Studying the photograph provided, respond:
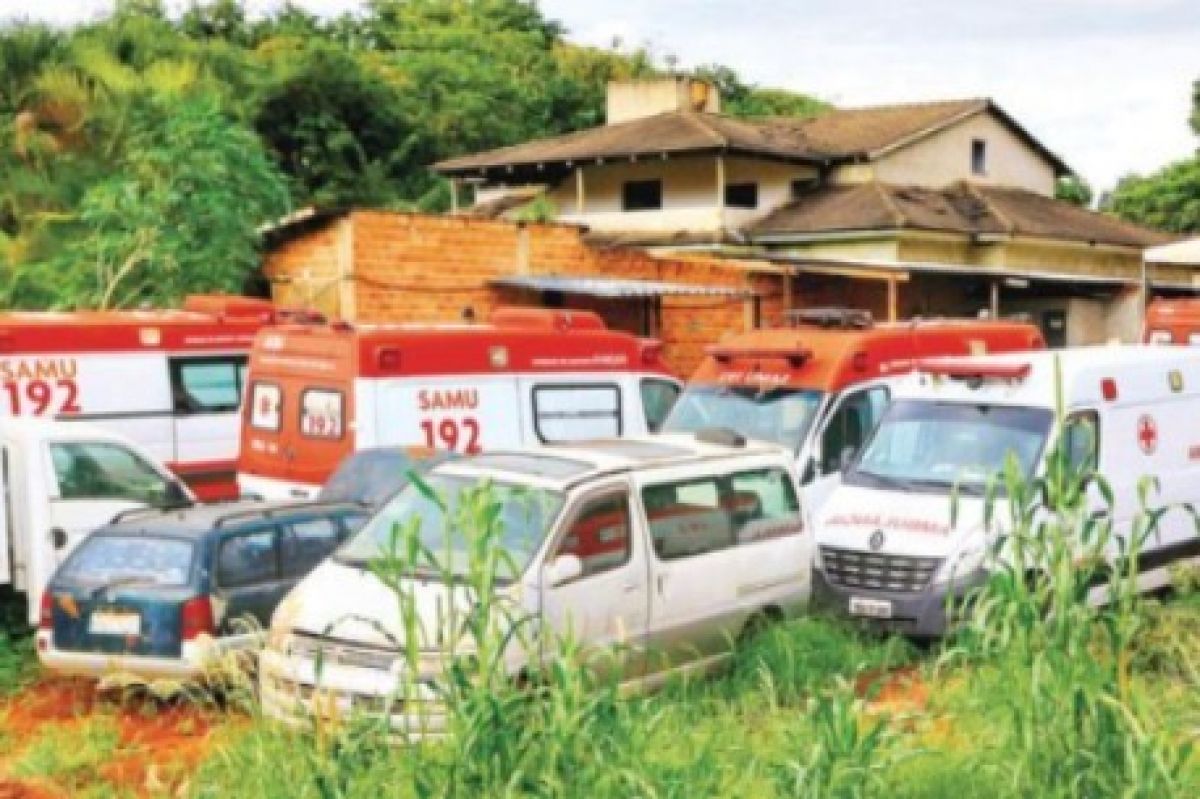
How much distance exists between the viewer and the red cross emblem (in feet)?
42.3

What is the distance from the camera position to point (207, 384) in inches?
664

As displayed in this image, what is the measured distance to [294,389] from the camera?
46.9ft

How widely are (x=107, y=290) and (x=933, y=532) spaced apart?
14.6 metres

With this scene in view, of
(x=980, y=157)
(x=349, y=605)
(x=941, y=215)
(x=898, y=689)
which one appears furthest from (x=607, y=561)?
(x=980, y=157)

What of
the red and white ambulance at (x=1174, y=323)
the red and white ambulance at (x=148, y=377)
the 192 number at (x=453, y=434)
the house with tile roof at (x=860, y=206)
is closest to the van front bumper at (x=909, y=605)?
the 192 number at (x=453, y=434)

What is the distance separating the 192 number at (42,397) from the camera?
15.5 meters

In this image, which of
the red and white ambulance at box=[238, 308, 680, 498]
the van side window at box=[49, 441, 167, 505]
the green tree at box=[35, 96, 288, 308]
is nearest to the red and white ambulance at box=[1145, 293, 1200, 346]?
the red and white ambulance at box=[238, 308, 680, 498]

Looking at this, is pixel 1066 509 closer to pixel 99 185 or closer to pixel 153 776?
pixel 153 776

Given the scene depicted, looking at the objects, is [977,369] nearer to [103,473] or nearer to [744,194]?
→ [103,473]

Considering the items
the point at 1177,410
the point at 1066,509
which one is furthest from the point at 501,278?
the point at 1066,509

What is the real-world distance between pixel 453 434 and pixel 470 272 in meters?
11.6

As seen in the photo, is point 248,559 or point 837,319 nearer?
point 248,559

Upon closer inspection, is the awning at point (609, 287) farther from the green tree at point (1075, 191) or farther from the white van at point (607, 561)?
the green tree at point (1075, 191)

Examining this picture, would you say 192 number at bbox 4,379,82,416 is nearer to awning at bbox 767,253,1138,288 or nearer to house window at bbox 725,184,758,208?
awning at bbox 767,253,1138,288
